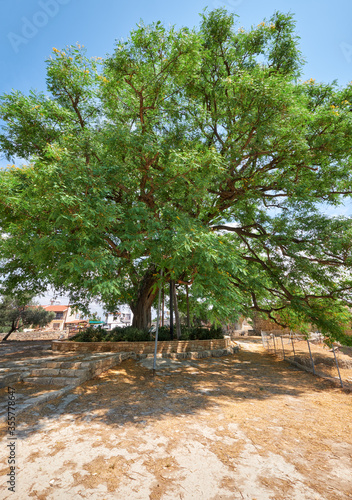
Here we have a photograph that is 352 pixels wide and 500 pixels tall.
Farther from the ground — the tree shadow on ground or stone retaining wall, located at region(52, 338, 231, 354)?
stone retaining wall, located at region(52, 338, 231, 354)

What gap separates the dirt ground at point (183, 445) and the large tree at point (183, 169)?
257 cm

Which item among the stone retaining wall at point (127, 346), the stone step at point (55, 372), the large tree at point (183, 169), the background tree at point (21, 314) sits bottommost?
the stone step at point (55, 372)

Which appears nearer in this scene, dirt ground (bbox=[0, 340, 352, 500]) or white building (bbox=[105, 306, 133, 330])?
dirt ground (bbox=[0, 340, 352, 500])

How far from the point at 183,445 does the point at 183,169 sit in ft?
22.2

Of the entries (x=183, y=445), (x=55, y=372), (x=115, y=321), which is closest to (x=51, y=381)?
(x=55, y=372)

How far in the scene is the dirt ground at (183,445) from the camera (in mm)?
2725

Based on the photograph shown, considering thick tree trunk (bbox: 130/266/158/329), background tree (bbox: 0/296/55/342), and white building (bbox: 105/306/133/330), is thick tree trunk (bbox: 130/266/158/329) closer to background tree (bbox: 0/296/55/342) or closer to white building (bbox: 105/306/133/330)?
white building (bbox: 105/306/133/330)

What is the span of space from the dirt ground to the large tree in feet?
8.42

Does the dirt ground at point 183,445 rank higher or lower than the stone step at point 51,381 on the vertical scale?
lower

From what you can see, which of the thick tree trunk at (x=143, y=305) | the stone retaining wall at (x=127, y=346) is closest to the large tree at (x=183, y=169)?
the thick tree trunk at (x=143, y=305)

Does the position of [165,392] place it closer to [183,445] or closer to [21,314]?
[183,445]

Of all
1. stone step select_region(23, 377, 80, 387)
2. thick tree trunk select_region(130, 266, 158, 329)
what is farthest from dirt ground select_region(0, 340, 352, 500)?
thick tree trunk select_region(130, 266, 158, 329)

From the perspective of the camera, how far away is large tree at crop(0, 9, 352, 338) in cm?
650

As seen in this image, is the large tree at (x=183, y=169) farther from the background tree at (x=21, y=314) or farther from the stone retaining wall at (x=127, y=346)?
the background tree at (x=21, y=314)
